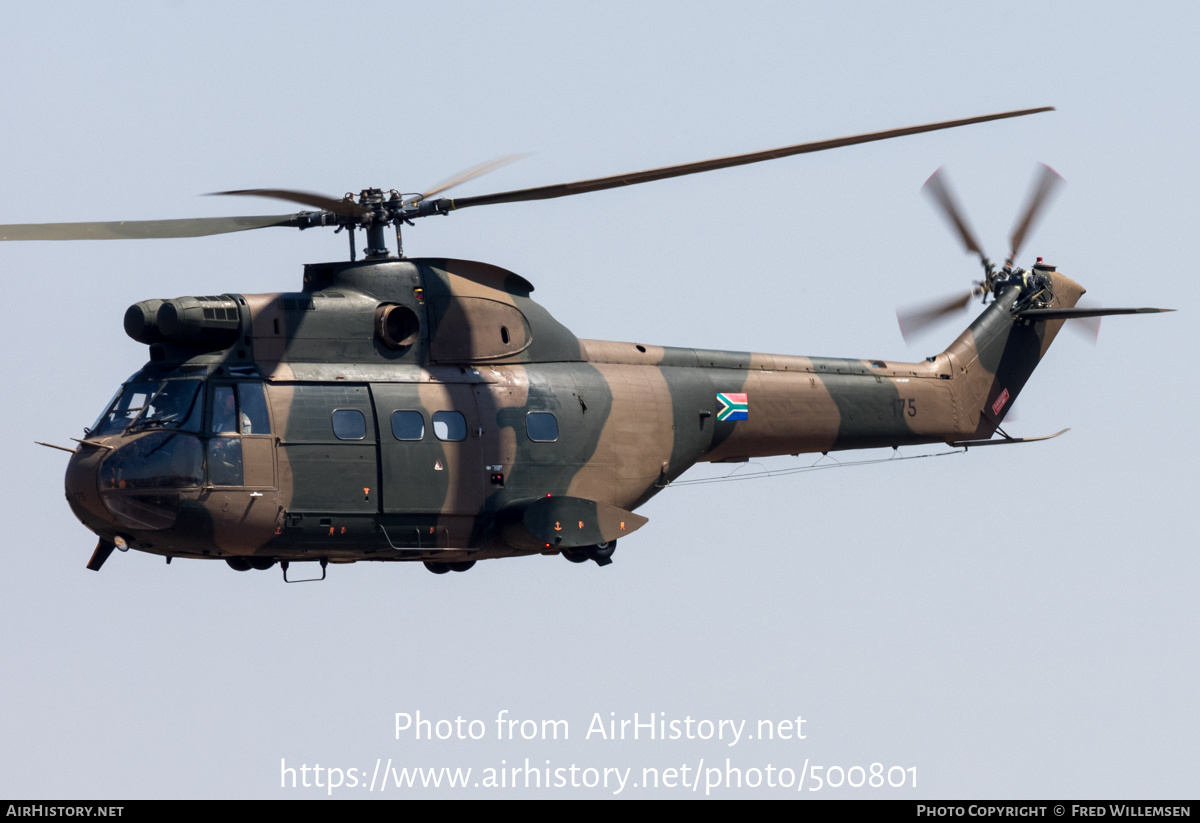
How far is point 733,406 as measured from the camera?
24.7 meters

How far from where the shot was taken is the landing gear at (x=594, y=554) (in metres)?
22.8

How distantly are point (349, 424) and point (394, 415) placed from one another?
57 centimetres

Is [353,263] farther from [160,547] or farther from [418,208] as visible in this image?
[160,547]

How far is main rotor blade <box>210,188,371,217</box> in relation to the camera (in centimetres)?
1956

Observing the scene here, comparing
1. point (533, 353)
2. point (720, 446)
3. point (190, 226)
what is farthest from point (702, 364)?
point (190, 226)

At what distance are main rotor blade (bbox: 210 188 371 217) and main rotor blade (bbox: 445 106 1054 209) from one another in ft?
4.27

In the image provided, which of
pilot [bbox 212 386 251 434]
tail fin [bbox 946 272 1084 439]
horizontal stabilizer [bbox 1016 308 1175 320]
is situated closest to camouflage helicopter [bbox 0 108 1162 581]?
pilot [bbox 212 386 251 434]

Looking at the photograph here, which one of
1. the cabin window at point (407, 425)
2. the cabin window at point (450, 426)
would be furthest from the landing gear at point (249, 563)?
the cabin window at point (450, 426)

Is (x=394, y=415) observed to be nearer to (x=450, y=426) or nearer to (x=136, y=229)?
(x=450, y=426)

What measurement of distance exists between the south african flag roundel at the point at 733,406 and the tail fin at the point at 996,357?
413 cm

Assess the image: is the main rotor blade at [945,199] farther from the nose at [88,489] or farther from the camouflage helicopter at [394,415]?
the nose at [88,489]

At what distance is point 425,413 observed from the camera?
2166 cm

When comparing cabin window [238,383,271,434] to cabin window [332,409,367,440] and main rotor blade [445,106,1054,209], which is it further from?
main rotor blade [445,106,1054,209]

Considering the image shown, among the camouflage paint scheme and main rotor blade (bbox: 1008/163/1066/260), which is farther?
main rotor blade (bbox: 1008/163/1066/260)
